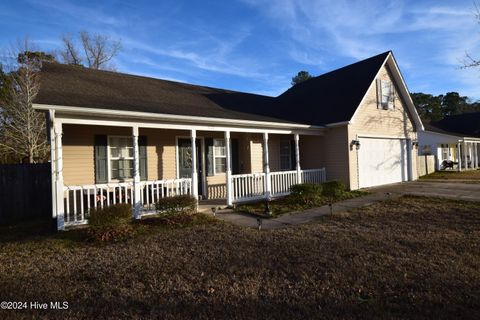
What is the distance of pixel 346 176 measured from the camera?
12.8m

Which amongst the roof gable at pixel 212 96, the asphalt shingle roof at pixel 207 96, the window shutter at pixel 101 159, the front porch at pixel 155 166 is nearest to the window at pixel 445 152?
the roof gable at pixel 212 96

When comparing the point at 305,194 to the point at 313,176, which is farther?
the point at 313,176

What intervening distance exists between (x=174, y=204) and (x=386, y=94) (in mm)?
12010

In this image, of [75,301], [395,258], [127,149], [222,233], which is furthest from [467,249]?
[127,149]

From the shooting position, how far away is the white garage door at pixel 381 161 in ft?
44.5

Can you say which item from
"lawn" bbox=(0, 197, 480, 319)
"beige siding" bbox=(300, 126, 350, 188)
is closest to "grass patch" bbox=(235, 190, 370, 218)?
"beige siding" bbox=(300, 126, 350, 188)

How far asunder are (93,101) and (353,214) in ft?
26.6

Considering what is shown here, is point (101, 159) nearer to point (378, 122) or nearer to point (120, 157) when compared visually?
point (120, 157)

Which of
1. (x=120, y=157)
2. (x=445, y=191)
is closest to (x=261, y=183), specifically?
(x=120, y=157)

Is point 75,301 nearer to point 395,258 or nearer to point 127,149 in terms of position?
point 395,258

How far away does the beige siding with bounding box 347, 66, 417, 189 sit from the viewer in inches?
509

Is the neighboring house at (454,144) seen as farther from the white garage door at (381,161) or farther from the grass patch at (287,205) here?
the grass patch at (287,205)

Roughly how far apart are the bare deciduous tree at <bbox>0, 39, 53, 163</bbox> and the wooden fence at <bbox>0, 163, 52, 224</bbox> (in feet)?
28.2

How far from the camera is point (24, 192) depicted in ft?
31.2
